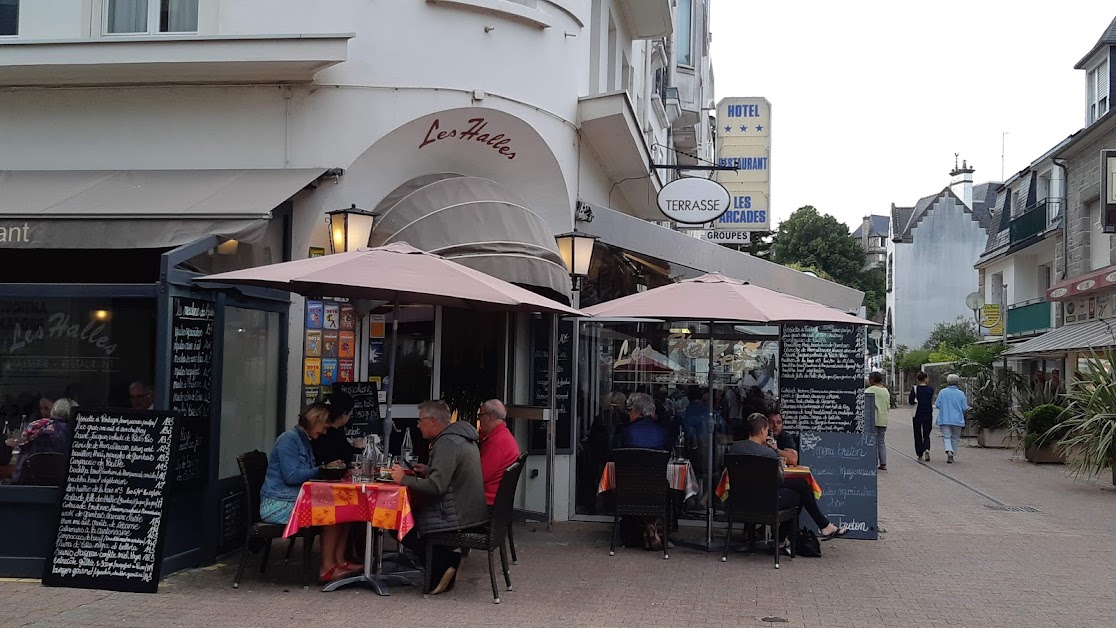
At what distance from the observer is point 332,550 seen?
8.25 meters

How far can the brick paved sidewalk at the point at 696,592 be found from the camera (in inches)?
290

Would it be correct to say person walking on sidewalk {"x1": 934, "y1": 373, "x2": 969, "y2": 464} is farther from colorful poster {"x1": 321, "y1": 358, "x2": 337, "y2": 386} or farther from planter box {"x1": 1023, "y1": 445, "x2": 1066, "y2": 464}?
colorful poster {"x1": 321, "y1": 358, "x2": 337, "y2": 386}

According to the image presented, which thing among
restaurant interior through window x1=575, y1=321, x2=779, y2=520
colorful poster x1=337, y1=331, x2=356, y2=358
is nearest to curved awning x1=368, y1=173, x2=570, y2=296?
colorful poster x1=337, y1=331, x2=356, y2=358

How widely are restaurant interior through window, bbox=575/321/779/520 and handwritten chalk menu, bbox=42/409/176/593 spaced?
5.20m

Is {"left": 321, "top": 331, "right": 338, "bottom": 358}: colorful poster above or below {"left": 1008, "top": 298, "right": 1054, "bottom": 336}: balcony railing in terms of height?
below

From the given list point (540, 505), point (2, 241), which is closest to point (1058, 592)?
point (540, 505)

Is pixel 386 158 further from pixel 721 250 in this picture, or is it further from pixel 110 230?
pixel 721 250

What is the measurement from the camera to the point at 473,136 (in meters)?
11.7

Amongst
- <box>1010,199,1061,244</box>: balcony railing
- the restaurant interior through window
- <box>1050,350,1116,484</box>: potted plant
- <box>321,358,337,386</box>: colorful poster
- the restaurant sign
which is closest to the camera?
<box>321,358,337,386</box>: colorful poster

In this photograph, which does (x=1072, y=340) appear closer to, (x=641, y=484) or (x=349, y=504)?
(x=641, y=484)

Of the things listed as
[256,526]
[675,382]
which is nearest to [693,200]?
[675,382]

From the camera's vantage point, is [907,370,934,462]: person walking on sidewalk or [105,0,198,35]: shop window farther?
[907,370,934,462]: person walking on sidewalk

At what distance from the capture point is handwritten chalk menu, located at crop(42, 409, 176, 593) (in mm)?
7887

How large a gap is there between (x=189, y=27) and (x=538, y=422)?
5.69 meters
